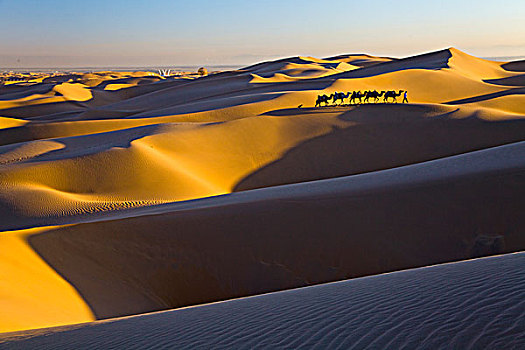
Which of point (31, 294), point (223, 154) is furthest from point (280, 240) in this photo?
point (223, 154)

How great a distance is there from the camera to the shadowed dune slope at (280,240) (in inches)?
317

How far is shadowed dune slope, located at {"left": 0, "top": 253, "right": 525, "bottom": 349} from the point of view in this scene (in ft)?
11.0

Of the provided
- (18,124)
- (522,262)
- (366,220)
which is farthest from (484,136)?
(18,124)

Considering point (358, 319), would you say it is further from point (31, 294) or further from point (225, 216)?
point (225, 216)

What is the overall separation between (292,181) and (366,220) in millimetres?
8079

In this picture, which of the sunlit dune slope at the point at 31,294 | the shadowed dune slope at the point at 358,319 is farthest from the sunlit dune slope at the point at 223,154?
the shadowed dune slope at the point at 358,319

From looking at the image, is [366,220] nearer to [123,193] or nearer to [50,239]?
[50,239]

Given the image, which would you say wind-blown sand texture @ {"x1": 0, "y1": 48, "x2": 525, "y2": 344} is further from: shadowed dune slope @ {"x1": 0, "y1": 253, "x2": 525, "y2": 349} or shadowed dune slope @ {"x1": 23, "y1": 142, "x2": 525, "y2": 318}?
shadowed dune slope @ {"x1": 0, "y1": 253, "x2": 525, "y2": 349}

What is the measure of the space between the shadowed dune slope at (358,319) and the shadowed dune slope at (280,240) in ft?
7.52

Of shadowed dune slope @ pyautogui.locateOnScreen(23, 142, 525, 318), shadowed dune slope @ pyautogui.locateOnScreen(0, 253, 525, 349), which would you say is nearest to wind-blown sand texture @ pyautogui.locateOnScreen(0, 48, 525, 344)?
shadowed dune slope @ pyautogui.locateOnScreen(23, 142, 525, 318)

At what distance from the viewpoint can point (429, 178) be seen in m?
10.8

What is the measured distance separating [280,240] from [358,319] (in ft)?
16.4

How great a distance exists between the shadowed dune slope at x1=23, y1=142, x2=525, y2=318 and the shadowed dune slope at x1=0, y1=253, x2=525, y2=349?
229 centimetres

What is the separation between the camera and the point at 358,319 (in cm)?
390
